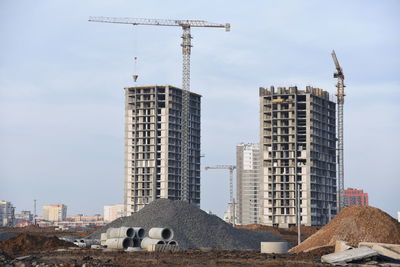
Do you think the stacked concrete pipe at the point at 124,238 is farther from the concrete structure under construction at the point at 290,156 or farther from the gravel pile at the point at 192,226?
the concrete structure under construction at the point at 290,156

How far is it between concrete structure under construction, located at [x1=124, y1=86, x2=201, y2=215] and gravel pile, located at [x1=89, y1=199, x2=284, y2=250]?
277ft

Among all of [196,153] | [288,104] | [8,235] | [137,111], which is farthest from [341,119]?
[8,235]

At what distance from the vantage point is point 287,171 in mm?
140375

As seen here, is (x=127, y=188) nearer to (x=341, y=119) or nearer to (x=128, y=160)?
(x=128, y=160)

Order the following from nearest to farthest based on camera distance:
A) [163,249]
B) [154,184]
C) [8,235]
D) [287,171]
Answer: [163,249] → [8,235] → [287,171] → [154,184]

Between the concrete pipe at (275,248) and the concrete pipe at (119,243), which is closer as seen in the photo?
the concrete pipe at (275,248)

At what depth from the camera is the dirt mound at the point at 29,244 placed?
170 feet

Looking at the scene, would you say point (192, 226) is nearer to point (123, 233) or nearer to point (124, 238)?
point (123, 233)

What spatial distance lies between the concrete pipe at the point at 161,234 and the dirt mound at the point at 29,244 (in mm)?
7646

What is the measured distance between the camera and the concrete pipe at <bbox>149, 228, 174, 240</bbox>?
53281 millimetres

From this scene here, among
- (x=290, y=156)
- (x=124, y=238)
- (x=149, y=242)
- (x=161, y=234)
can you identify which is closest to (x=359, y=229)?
(x=161, y=234)

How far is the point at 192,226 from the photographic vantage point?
205 ft

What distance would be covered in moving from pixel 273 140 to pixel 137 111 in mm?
34894

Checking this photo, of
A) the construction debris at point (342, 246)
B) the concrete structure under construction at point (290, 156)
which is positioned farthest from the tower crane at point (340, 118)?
the construction debris at point (342, 246)
